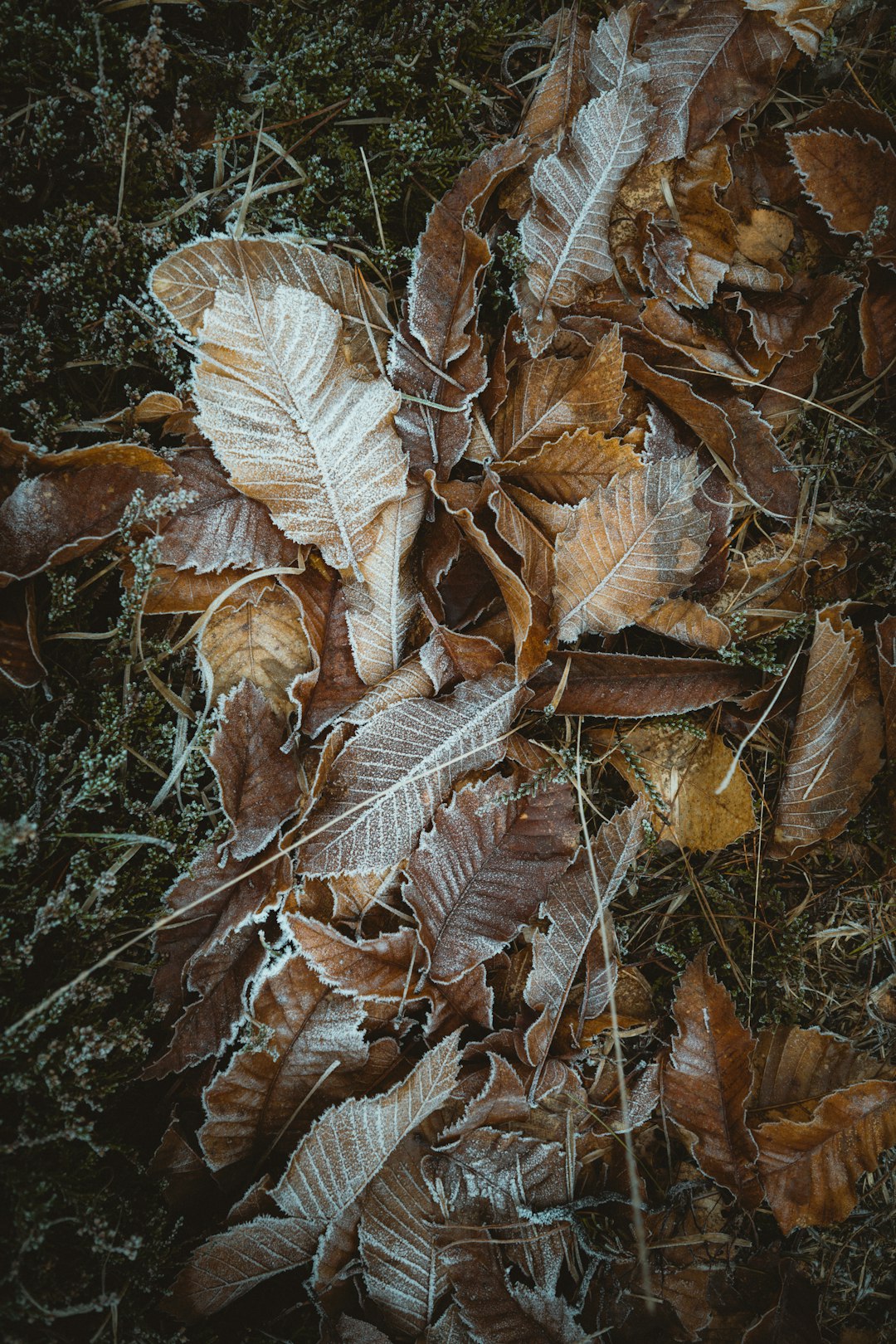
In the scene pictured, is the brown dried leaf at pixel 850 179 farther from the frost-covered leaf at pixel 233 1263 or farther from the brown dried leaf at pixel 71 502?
the frost-covered leaf at pixel 233 1263

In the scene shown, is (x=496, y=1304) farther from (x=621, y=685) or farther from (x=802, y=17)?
(x=802, y=17)

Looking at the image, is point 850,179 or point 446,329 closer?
point 446,329

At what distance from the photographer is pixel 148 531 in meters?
1.56

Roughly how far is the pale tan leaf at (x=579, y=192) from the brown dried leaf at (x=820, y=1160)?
1.63 metres

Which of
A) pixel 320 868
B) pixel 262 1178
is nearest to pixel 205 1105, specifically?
pixel 262 1178

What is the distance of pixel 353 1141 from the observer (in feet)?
4.78

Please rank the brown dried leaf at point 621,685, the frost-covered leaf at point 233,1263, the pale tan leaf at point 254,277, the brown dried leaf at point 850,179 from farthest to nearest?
the brown dried leaf at point 850,179 → the brown dried leaf at point 621,685 → the pale tan leaf at point 254,277 → the frost-covered leaf at point 233,1263

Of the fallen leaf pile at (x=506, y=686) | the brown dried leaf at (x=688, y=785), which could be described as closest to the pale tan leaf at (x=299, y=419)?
the fallen leaf pile at (x=506, y=686)

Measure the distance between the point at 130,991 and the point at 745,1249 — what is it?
1.32 m

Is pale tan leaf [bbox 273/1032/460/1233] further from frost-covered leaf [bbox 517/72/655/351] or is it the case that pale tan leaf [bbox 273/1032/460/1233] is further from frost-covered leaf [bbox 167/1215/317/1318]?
frost-covered leaf [bbox 517/72/655/351]

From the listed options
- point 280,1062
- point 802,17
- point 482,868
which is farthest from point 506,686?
point 802,17

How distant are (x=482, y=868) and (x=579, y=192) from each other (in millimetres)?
1369

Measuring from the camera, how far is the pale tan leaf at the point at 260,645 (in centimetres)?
161

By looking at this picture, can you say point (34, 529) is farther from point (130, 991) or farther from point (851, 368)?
point (851, 368)
